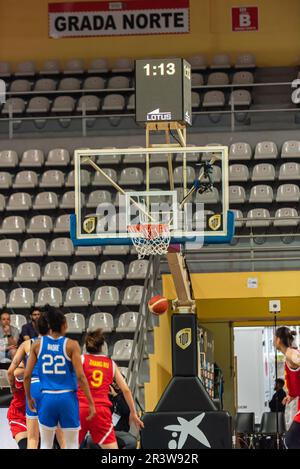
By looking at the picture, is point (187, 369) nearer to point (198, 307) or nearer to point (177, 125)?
point (177, 125)

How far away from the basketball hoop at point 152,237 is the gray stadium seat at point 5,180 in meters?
6.66

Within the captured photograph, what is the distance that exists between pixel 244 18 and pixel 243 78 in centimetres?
143

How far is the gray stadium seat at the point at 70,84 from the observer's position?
72.7 ft

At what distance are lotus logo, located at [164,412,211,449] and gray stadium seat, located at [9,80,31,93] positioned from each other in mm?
10501

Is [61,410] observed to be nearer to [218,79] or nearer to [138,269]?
[138,269]

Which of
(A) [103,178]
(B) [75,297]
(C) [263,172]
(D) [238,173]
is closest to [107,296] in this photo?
(B) [75,297]

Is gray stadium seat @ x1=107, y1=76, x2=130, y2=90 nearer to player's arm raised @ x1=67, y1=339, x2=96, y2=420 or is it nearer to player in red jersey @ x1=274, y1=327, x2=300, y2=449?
player in red jersey @ x1=274, y1=327, x2=300, y2=449

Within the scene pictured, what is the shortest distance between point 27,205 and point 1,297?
2.36 m

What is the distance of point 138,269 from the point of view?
18.0 metres

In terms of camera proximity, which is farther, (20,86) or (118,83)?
(20,86)

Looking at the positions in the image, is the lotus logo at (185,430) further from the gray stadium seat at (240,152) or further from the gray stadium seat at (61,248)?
the gray stadium seat at (240,152)

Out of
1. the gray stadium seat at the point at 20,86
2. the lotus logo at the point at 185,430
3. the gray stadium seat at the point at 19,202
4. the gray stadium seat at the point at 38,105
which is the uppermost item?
the gray stadium seat at the point at 20,86

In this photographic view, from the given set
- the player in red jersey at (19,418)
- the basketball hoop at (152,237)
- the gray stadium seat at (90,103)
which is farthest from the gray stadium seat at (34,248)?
the player in red jersey at (19,418)

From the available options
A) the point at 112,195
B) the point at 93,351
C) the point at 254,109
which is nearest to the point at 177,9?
the point at 254,109
